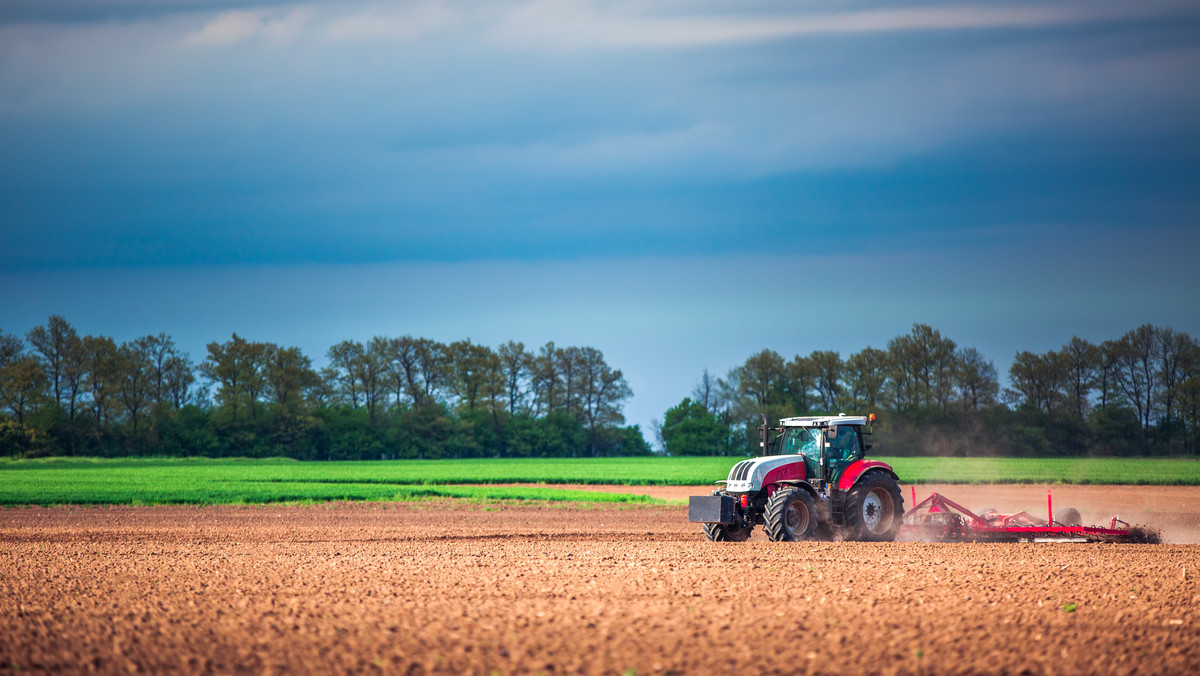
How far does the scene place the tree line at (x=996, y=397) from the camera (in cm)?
8075

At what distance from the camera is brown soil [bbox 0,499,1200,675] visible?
346 inches

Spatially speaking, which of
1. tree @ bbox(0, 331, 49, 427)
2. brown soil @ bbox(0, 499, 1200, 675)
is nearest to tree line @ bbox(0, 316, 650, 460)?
tree @ bbox(0, 331, 49, 427)

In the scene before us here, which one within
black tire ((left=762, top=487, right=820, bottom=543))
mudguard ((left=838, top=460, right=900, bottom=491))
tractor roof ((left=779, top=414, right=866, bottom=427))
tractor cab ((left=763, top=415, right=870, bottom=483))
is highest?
tractor roof ((left=779, top=414, right=866, bottom=427))

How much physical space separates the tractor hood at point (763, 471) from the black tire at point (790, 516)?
0.36 metres

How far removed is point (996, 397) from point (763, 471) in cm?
7619

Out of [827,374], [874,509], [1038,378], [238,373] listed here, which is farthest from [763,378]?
[874,509]

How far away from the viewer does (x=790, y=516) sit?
60.0ft

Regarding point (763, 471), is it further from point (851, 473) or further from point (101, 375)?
point (101, 375)

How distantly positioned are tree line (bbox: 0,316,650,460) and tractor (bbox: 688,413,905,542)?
7569cm

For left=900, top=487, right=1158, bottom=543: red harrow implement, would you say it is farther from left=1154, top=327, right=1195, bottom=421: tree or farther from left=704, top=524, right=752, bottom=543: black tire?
left=1154, top=327, right=1195, bottom=421: tree

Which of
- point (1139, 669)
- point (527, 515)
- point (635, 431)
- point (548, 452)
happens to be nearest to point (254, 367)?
point (548, 452)

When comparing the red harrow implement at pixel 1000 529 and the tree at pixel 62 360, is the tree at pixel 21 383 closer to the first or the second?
the tree at pixel 62 360

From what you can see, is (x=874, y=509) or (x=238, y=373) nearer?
(x=874, y=509)

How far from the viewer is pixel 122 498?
33.5 meters
